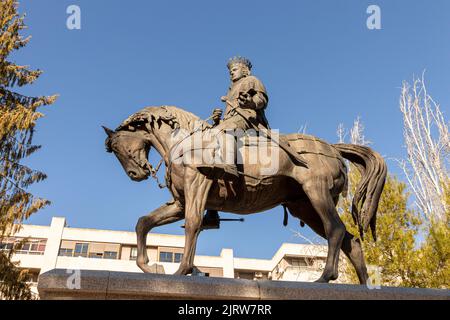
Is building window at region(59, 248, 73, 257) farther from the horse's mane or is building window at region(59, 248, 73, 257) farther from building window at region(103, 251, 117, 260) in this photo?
the horse's mane

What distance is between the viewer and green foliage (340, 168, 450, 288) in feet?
48.7

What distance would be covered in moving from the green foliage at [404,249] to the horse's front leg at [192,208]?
33.2ft

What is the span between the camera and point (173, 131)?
638cm

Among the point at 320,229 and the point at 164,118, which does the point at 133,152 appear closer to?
the point at 164,118

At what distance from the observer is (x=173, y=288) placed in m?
4.41

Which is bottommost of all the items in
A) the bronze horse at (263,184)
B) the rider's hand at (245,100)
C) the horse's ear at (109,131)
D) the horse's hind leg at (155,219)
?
the horse's hind leg at (155,219)

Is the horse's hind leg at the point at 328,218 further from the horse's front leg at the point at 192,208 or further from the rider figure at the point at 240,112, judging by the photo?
the horse's front leg at the point at 192,208

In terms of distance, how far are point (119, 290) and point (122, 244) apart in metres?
36.4

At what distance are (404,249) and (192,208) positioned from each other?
1204cm

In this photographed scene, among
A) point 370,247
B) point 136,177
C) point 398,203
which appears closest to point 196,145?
point 136,177

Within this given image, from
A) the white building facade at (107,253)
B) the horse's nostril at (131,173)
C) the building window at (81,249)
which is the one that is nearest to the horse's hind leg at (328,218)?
the horse's nostril at (131,173)

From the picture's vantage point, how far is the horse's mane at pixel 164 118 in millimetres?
6414

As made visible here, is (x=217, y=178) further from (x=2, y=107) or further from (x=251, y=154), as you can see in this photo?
(x=2, y=107)

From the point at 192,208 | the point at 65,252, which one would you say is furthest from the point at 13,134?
the point at 65,252
